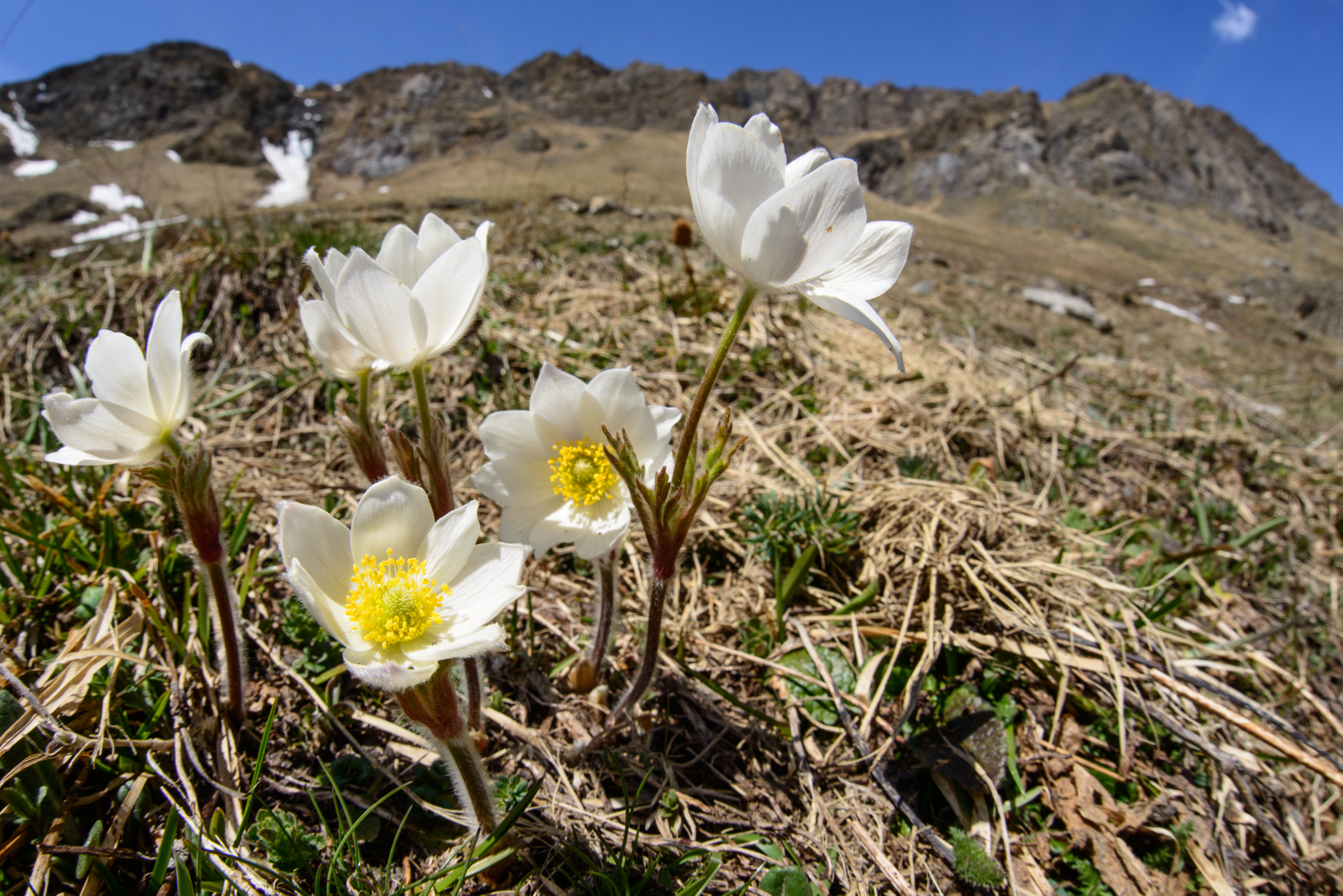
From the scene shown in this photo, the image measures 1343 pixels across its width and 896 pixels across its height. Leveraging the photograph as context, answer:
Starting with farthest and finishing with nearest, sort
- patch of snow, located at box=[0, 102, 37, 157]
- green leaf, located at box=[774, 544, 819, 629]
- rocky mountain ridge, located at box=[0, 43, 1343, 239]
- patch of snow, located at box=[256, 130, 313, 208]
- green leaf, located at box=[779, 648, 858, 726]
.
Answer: patch of snow, located at box=[0, 102, 37, 157], patch of snow, located at box=[256, 130, 313, 208], rocky mountain ridge, located at box=[0, 43, 1343, 239], green leaf, located at box=[774, 544, 819, 629], green leaf, located at box=[779, 648, 858, 726]

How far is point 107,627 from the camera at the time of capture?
1.65 metres

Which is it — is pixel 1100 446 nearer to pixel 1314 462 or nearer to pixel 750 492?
pixel 1314 462

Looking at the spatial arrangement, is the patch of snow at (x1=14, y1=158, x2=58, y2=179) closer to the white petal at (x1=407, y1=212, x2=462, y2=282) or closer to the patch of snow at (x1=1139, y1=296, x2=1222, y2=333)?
the white petal at (x1=407, y1=212, x2=462, y2=282)

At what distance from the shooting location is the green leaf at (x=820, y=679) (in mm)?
1810

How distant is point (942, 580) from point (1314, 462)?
3.38 m

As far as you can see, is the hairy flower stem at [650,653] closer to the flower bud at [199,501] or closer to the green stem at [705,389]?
the green stem at [705,389]

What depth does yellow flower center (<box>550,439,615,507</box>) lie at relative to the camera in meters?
1.56

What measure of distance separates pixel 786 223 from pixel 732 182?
143mm

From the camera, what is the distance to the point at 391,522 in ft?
4.23

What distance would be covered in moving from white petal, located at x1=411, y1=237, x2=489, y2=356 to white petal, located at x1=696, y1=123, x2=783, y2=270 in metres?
0.48

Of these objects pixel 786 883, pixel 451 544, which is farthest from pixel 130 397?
pixel 786 883

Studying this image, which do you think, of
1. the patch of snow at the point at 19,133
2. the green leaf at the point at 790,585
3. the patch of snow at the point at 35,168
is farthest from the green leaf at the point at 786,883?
the patch of snow at the point at 19,133

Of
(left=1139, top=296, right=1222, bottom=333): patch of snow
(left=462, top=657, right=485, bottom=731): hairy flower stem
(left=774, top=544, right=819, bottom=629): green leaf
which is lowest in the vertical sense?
(left=462, top=657, right=485, bottom=731): hairy flower stem

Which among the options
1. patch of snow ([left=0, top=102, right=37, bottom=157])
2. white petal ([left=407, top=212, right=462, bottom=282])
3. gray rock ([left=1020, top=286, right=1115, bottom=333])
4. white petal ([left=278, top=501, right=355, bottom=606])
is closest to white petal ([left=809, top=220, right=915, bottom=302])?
white petal ([left=407, top=212, right=462, bottom=282])
